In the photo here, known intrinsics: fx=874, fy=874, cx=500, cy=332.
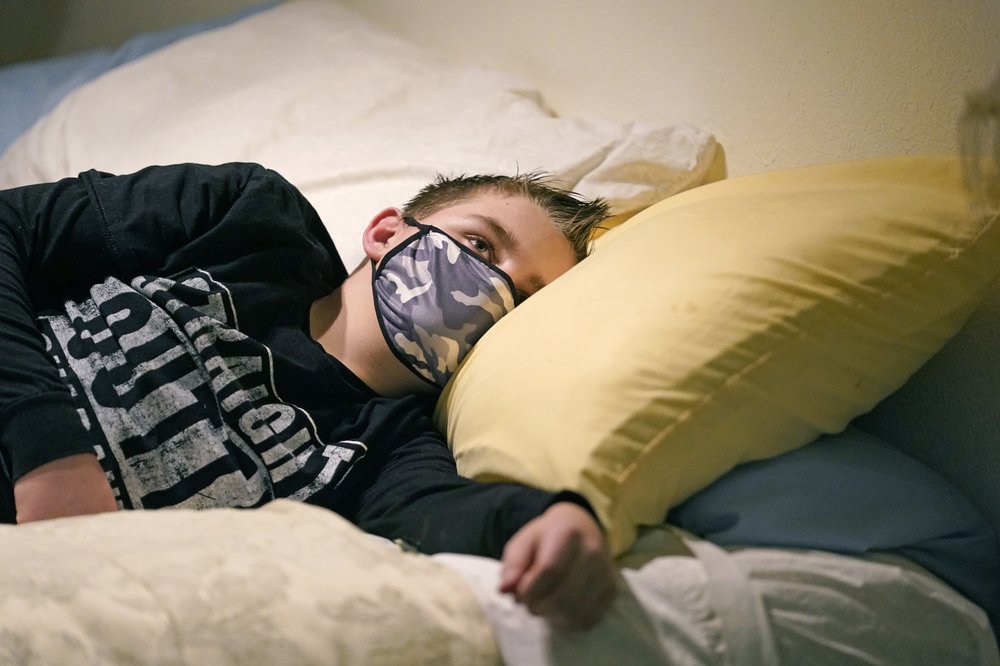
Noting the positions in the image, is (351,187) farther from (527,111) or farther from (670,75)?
(670,75)

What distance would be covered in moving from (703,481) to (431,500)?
232 mm

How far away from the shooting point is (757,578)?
627 mm

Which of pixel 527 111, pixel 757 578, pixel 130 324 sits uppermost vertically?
pixel 527 111

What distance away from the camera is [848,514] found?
677 mm

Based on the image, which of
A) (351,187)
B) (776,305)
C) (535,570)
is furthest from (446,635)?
(351,187)

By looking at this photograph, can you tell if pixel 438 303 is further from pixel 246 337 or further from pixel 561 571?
pixel 561 571

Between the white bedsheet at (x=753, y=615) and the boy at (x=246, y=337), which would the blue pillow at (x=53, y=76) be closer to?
the boy at (x=246, y=337)

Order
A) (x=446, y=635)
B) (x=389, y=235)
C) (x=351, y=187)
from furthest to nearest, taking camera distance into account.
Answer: (x=351, y=187) < (x=389, y=235) < (x=446, y=635)

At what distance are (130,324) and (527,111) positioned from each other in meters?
0.65

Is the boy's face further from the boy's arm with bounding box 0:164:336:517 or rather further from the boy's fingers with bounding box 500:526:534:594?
the boy's fingers with bounding box 500:526:534:594

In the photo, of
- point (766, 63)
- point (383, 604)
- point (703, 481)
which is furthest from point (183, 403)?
point (766, 63)

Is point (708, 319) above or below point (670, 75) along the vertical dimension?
below

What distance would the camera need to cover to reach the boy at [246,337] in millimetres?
744

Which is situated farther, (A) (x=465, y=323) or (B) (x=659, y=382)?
(A) (x=465, y=323)
